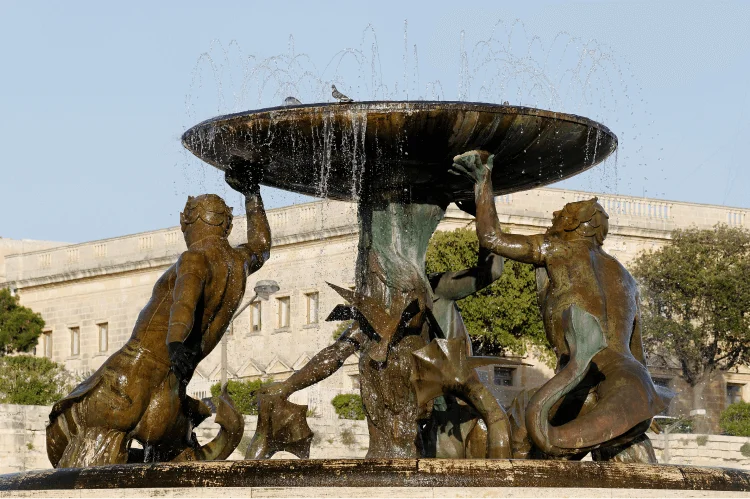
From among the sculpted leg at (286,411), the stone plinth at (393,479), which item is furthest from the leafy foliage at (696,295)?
the stone plinth at (393,479)

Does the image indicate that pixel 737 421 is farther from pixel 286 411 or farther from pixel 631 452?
pixel 631 452

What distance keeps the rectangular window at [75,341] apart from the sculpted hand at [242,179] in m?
53.4

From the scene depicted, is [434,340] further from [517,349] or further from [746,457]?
[517,349]

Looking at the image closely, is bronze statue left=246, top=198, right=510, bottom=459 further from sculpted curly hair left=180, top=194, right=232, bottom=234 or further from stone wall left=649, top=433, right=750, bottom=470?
stone wall left=649, top=433, right=750, bottom=470

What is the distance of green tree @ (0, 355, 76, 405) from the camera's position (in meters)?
44.3

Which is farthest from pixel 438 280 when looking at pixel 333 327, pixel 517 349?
pixel 333 327

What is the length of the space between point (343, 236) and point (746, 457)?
19646mm

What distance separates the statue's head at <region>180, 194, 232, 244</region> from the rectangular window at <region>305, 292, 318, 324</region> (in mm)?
43161

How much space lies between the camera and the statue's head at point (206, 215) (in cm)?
1210

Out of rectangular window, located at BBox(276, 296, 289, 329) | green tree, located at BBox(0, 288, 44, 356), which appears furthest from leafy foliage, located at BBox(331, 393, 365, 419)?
green tree, located at BBox(0, 288, 44, 356)

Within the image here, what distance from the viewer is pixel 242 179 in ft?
42.9

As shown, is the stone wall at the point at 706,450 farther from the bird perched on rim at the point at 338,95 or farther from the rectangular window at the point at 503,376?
→ the bird perched on rim at the point at 338,95

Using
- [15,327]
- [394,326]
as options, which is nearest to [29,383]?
[15,327]

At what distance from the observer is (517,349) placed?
1836 inches
